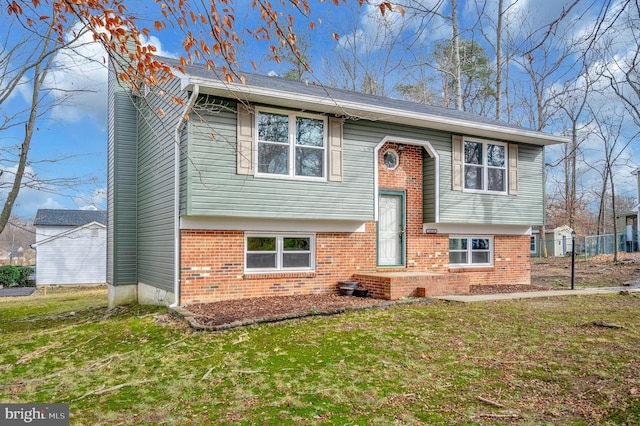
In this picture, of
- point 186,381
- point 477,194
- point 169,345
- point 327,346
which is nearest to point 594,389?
point 327,346

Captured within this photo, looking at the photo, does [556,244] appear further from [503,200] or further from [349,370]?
[349,370]

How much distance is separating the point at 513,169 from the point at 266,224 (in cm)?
746

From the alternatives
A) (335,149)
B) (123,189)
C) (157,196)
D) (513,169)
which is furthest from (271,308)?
(513,169)

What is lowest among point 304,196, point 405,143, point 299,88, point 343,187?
point 304,196

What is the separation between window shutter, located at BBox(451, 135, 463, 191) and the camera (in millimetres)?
12625

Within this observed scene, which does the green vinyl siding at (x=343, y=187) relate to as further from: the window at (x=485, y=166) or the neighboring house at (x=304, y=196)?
the window at (x=485, y=166)

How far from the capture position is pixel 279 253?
35.4 feet

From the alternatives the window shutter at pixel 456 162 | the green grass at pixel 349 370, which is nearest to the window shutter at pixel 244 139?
the green grass at pixel 349 370

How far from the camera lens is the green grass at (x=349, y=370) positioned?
171 inches

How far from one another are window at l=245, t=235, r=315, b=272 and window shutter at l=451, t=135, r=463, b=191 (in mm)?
4244

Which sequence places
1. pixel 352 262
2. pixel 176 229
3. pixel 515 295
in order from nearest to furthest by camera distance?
pixel 176 229
pixel 515 295
pixel 352 262

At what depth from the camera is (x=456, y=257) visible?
523 inches

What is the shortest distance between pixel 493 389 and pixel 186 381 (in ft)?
10.8
